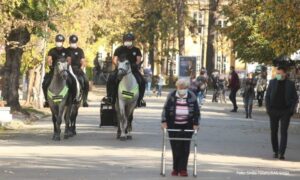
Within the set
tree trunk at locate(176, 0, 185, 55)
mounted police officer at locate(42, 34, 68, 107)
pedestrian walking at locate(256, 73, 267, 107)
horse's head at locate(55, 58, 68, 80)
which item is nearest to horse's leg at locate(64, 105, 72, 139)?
mounted police officer at locate(42, 34, 68, 107)

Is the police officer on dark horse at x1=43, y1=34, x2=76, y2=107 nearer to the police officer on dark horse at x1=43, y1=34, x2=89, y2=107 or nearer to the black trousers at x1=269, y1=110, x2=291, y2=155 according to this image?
the police officer on dark horse at x1=43, y1=34, x2=89, y2=107

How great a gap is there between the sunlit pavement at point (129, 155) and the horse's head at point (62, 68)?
168 centimetres

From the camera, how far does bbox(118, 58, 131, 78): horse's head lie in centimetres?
2038

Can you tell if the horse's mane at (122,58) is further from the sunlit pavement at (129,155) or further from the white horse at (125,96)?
the sunlit pavement at (129,155)

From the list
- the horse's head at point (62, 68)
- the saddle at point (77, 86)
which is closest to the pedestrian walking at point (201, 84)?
the saddle at point (77, 86)

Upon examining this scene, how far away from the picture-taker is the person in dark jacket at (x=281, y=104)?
17094 mm

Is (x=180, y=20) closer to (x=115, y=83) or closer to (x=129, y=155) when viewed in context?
(x=115, y=83)

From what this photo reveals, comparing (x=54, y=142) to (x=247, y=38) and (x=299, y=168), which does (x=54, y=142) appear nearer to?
(x=299, y=168)

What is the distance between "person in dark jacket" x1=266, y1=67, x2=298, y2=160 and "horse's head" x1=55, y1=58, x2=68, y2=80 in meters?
5.52

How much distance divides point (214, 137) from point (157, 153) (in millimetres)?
5039

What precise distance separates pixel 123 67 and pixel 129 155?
4.14 meters

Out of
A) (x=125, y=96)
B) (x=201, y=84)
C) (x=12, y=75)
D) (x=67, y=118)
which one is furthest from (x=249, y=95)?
(x=67, y=118)

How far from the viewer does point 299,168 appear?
15.5 m

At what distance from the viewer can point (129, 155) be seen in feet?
55.2
